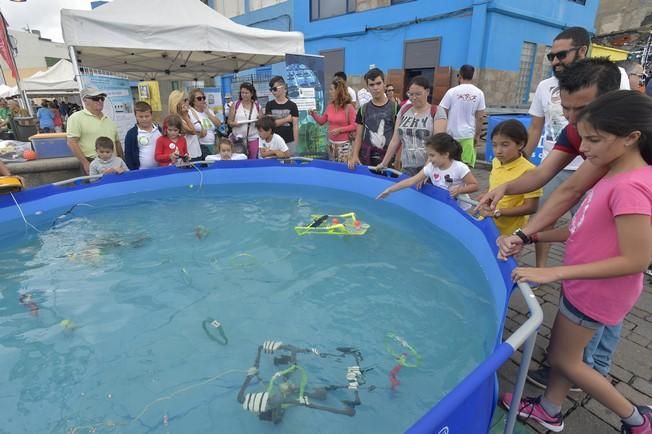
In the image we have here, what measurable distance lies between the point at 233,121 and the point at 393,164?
3.03 meters

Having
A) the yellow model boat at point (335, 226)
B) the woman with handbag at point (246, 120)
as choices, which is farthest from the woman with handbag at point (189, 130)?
the yellow model boat at point (335, 226)

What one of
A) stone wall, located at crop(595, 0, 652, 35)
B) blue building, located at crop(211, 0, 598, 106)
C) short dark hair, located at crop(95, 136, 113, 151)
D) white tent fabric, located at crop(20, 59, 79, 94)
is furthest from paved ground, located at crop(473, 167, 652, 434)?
white tent fabric, located at crop(20, 59, 79, 94)

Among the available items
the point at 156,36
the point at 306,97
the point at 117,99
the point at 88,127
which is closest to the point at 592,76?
the point at 88,127

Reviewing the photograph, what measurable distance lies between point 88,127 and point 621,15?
18604 mm

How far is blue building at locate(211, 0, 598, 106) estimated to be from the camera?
37.3 ft

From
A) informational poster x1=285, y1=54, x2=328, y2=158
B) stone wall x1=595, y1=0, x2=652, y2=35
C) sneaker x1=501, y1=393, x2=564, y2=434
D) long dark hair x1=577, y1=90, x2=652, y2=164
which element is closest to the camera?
long dark hair x1=577, y1=90, x2=652, y2=164

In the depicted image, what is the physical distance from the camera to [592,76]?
6.40 feet

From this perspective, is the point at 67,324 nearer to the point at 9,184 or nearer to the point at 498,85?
the point at 9,184

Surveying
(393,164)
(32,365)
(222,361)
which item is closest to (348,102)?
(393,164)

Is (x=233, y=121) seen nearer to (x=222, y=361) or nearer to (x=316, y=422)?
(x=222, y=361)

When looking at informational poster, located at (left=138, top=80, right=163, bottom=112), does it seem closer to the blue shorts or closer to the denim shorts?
the blue shorts

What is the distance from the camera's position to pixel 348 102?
5.98 metres

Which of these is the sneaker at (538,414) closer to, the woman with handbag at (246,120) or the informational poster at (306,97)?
the woman with handbag at (246,120)

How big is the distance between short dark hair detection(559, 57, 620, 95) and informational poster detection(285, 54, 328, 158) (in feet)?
19.0
